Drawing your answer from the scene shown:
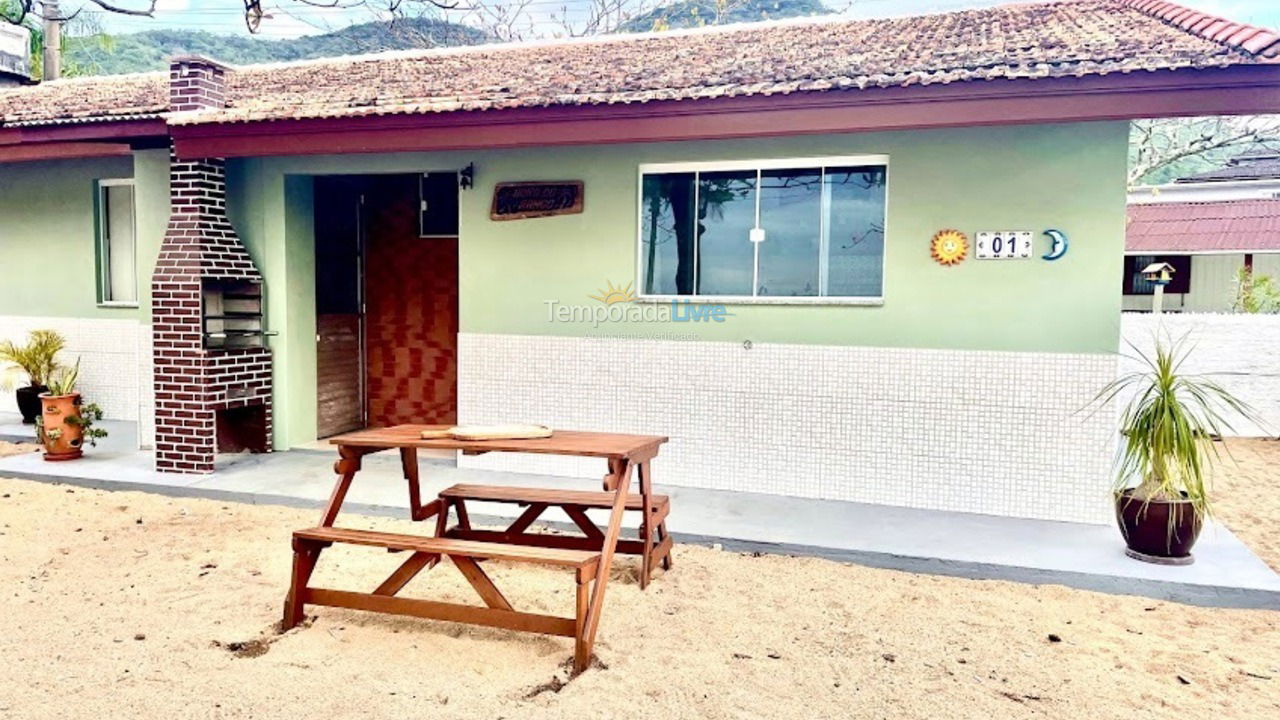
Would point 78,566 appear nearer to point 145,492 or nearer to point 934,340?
point 145,492

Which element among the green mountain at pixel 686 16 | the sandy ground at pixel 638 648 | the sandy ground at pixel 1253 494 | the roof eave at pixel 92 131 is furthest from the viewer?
the green mountain at pixel 686 16

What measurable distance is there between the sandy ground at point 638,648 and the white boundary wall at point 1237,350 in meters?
6.96

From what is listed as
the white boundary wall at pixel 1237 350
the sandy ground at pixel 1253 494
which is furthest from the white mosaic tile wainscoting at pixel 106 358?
the white boundary wall at pixel 1237 350

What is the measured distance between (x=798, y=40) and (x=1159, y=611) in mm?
5319

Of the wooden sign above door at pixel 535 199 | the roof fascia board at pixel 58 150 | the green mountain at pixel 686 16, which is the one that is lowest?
the wooden sign above door at pixel 535 199

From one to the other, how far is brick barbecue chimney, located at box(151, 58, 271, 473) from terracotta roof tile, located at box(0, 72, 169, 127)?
44cm

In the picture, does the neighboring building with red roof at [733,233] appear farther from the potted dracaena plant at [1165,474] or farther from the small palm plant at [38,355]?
the small palm plant at [38,355]

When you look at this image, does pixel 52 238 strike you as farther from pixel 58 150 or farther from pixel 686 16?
pixel 686 16

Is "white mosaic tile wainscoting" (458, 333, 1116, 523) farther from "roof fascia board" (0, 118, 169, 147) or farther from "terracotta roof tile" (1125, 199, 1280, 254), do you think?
"terracotta roof tile" (1125, 199, 1280, 254)

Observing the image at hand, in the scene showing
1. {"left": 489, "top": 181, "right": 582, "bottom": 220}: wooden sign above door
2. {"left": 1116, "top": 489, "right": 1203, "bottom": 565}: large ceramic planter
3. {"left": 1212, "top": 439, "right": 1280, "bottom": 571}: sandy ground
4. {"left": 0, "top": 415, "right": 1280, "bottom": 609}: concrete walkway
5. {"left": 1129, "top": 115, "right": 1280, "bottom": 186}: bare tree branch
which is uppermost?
{"left": 1129, "top": 115, "right": 1280, "bottom": 186}: bare tree branch

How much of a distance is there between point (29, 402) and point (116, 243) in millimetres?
1954

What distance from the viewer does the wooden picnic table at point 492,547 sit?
3.64m

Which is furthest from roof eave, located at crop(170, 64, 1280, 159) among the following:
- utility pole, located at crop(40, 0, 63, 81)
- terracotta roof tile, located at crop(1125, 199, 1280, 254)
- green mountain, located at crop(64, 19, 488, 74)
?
green mountain, located at crop(64, 19, 488, 74)

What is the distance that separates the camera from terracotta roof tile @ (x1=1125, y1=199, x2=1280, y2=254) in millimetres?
15352
